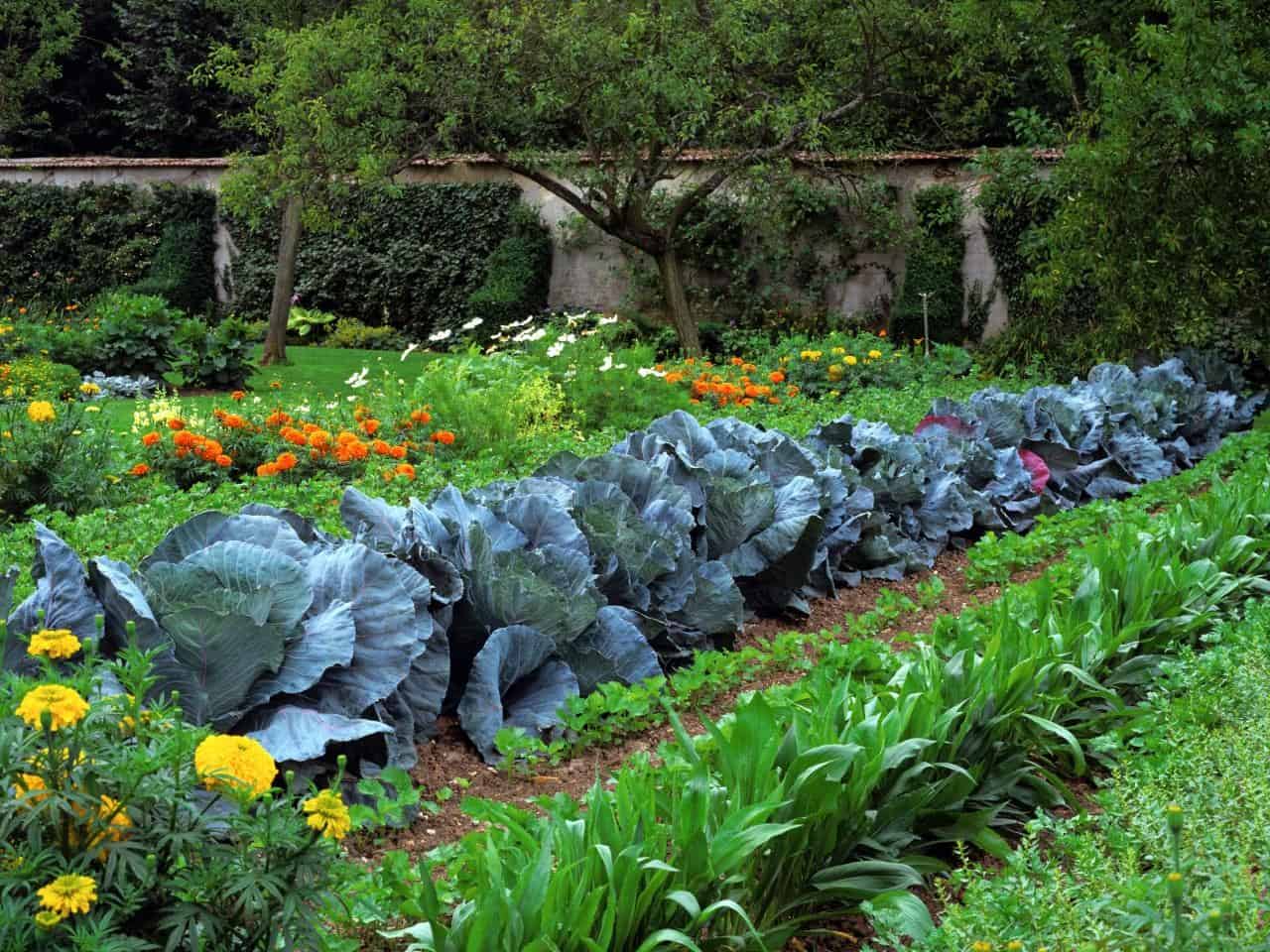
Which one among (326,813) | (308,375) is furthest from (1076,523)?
(308,375)

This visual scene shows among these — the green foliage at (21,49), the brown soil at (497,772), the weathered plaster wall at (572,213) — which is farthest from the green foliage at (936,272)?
the green foliage at (21,49)

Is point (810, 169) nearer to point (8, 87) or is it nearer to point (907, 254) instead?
point (907, 254)

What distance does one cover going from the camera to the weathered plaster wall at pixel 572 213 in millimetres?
16719

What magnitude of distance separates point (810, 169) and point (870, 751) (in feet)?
48.7

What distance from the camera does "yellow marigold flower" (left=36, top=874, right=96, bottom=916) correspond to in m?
1.54

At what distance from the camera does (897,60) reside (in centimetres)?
1370

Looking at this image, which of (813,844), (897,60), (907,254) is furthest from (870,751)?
(907,254)

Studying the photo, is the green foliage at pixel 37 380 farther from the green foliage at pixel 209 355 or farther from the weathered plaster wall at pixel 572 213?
the weathered plaster wall at pixel 572 213

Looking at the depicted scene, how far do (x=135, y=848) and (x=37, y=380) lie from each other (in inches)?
360

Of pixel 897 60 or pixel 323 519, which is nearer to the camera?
pixel 323 519

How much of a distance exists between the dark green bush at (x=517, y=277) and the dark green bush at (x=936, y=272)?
5468 mm

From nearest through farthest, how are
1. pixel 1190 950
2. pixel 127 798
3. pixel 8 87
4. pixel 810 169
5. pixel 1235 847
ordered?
pixel 127 798 → pixel 1190 950 → pixel 1235 847 → pixel 810 169 → pixel 8 87

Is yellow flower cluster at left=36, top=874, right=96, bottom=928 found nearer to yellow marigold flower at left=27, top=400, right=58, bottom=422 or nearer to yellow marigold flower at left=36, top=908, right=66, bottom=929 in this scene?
yellow marigold flower at left=36, top=908, right=66, bottom=929

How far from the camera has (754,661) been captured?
4145mm
